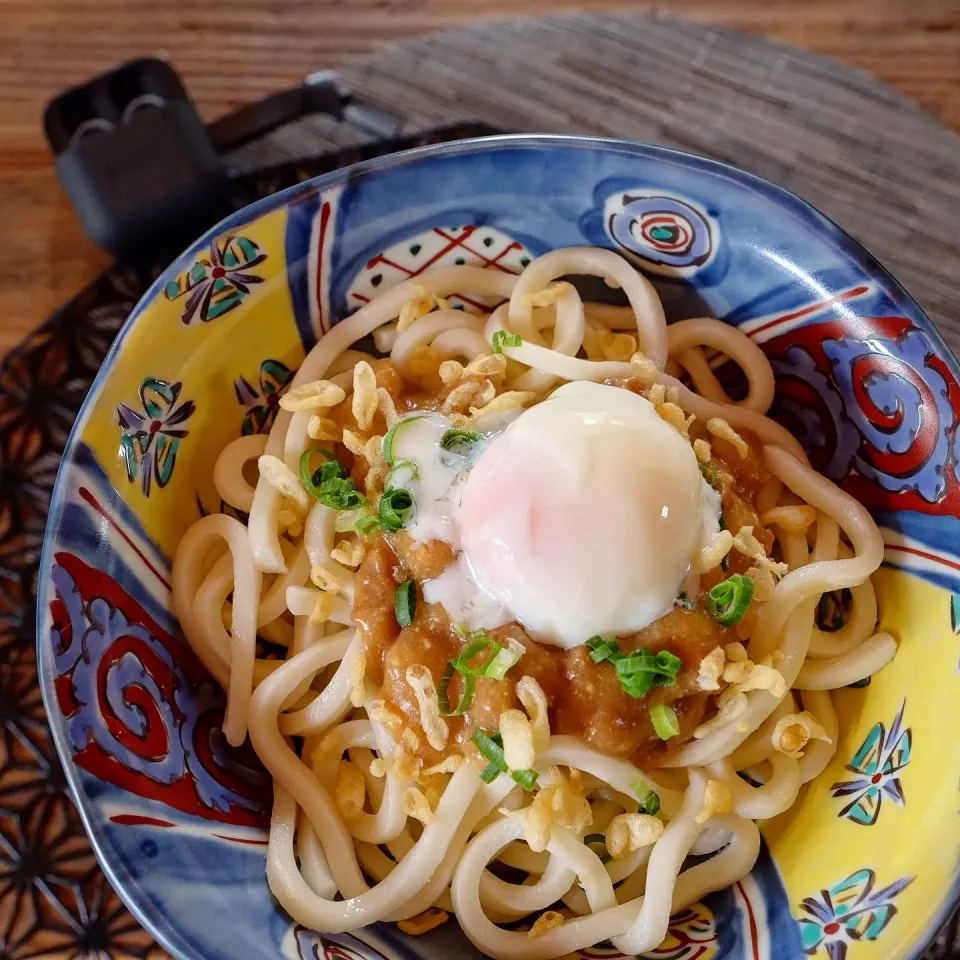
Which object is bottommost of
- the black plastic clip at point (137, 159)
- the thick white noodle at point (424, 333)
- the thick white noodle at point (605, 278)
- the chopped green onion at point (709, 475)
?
the chopped green onion at point (709, 475)

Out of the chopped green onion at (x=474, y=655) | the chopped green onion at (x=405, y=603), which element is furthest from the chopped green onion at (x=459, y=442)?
the chopped green onion at (x=474, y=655)

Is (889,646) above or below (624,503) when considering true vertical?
below

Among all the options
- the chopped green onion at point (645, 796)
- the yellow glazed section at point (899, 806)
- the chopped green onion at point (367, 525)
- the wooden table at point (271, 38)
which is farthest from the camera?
the wooden table at point (271, 38)

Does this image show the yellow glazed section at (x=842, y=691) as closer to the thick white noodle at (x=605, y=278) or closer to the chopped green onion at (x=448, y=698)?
the thick white noodle at (x=605, y=278)

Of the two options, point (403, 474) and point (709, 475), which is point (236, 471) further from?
→ point (709, 475)

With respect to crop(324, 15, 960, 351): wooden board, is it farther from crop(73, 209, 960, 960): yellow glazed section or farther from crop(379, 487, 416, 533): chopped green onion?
crop(379, 487, 416, 533): chopped green onion

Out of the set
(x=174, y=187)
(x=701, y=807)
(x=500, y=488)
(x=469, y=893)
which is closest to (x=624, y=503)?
(x=500, y=488)

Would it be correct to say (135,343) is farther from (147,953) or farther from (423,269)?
(147,953)
